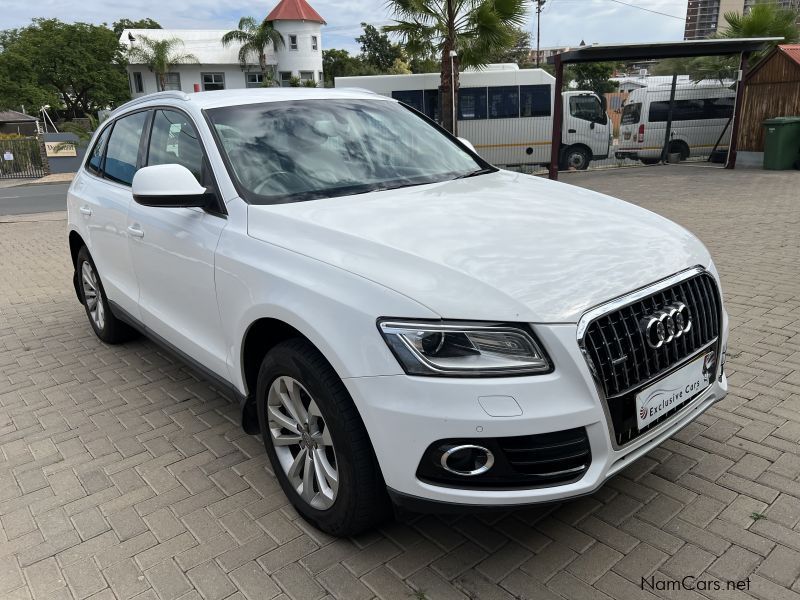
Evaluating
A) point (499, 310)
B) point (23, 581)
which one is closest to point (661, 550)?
point (499, 310)

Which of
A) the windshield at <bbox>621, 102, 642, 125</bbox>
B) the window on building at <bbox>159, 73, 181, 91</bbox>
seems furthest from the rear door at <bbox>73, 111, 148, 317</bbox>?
the window on building at <bbox>159, 73, 181, 91</bbox>

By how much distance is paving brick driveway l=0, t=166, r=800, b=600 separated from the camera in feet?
7.97

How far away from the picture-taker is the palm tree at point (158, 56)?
44.2 m

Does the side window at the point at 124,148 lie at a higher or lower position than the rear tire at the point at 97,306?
higher

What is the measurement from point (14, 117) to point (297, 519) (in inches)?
2619

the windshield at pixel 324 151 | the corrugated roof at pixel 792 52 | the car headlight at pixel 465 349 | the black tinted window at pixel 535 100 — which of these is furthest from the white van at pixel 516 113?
the car headlight at pixel 465 349

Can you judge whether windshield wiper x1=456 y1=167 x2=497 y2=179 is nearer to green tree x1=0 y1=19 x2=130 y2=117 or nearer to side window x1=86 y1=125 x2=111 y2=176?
side window x1=86 y1=125 x2=111 y2=176

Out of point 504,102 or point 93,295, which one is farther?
point 504,102

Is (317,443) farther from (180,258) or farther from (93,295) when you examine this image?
(93,295)

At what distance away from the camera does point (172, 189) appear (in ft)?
9.70

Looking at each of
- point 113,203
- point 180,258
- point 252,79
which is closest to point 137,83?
point 252,79

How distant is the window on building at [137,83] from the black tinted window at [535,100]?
3696 cm

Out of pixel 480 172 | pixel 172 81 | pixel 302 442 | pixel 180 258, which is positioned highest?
pixel 172 81

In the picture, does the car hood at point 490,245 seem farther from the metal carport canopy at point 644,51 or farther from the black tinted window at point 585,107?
the black tinted window at point 585,107
